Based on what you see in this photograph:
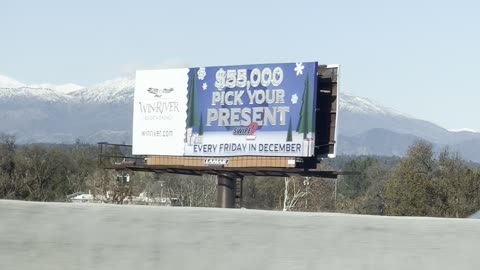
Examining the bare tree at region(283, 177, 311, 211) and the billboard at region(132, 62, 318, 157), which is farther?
the bare tree at region(283, 177, 311, 211)

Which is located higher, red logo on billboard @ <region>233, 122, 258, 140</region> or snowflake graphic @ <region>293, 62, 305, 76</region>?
snowflake graphic @ <region>293, 62, 305, 76</region>

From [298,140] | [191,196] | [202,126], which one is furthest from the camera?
[191,196]

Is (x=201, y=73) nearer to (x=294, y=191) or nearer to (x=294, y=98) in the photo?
(x=294, y=98)

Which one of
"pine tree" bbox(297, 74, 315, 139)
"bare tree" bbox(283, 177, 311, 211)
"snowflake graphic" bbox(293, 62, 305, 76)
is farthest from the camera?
"bare tree" bbox(283, 177, 311, 211)

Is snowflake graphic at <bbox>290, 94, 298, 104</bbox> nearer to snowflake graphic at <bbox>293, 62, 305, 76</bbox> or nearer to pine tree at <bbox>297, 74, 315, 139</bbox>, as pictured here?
pine tree at <bbox>297, 74, 315, 139</bbox>

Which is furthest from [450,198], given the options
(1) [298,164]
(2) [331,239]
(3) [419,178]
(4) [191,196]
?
(2) [331,239]

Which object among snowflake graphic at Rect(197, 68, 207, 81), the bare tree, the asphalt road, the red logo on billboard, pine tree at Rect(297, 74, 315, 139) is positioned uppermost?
snowflake graphic at Rect(197, 68, 207, 81)

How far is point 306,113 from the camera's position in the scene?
35531mm

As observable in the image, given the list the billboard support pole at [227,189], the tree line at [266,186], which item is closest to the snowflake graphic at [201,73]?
the billboard support pole at [227,189]

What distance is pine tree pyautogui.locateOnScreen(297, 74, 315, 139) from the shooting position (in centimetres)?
3528

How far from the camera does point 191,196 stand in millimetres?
58906

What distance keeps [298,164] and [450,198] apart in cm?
2799

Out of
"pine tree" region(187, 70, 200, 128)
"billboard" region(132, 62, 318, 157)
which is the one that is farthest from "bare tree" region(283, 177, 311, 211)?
"pine tree" region(187, 70, 200, 128)

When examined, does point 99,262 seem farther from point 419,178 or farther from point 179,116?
point 419,178
